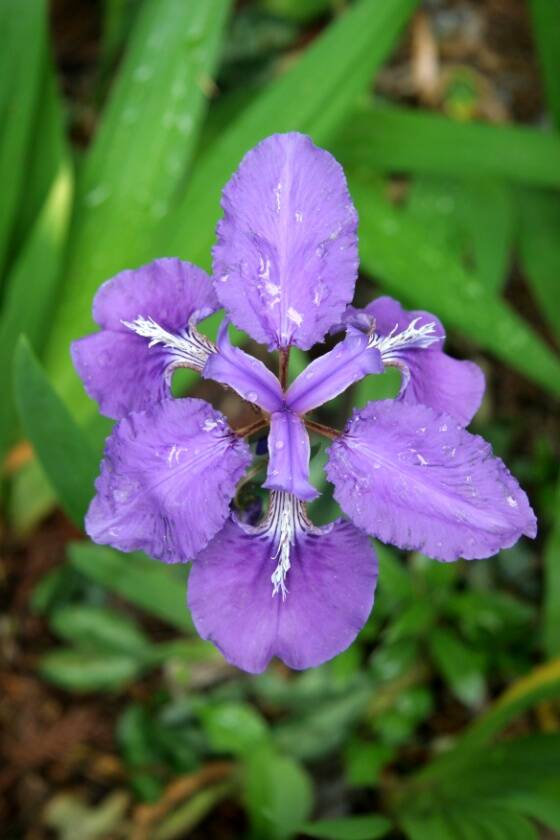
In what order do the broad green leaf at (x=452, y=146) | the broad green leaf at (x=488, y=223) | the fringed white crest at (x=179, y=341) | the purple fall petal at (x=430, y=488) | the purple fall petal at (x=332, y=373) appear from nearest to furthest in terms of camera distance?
the purple fall petal at (x=430, y=488), the purple fall petal at (x=332, y=373), the fringed white crest at (x=179, y=341), the broad green leaf at (x=452, y=146), the broad green leaf at (x=488, y=223)

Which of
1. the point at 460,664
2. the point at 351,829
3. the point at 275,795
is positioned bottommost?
the point at 460,664

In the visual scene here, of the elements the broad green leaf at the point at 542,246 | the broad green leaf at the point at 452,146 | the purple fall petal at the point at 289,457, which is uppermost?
the purple fall petal at the point at 289,457

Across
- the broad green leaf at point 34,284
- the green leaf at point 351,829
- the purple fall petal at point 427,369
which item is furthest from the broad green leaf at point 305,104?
the green leaf at point 351,829

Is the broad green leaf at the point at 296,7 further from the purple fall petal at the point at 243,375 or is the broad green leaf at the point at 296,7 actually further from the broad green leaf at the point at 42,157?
the purple fall petal at the point at 243,375

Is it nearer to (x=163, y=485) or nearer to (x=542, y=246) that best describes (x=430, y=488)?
(x=163, y=485)

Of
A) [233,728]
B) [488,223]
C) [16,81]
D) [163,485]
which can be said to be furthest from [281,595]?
[488,223]

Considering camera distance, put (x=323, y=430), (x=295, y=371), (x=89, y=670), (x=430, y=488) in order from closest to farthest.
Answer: (x=430, y=488) < (x=323, y=430) < (x=295, y=371) < (x=89, y=670)

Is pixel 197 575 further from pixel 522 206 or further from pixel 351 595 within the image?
pixel 522 206
